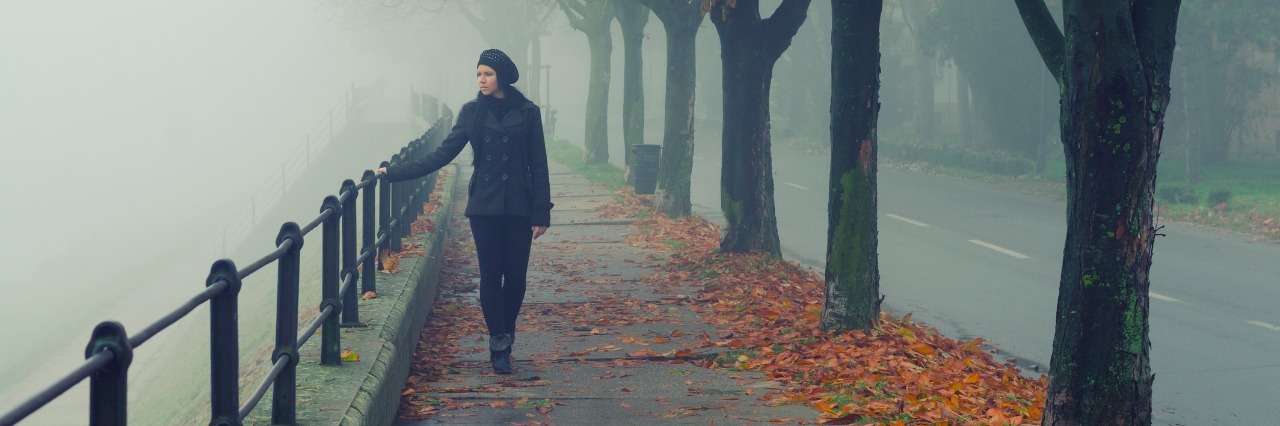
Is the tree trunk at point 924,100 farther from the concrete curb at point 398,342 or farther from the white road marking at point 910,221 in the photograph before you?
the concrete curb at point 398,342

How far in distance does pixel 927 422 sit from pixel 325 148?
46787 mm

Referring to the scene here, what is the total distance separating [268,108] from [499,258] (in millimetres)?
123994

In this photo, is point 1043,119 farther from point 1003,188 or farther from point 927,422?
point 927,422

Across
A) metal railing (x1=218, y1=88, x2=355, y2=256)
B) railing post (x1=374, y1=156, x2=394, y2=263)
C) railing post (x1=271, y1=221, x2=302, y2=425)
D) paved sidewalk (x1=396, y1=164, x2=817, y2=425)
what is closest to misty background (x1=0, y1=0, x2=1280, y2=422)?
metal railing (x1=218, y1=88, x2=355, y2=256)

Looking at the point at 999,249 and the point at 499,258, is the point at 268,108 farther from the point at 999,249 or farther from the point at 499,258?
the point at 499,258

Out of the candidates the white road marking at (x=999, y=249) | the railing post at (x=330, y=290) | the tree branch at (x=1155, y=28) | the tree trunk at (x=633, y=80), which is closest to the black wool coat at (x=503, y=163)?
the railing post at (x=330, y=290)

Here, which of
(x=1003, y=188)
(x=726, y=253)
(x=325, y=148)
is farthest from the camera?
(x=325, y=148)

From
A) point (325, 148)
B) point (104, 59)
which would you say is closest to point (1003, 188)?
point (325, 148)

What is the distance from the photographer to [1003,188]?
26.6 meters

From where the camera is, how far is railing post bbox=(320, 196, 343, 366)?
6.02 m

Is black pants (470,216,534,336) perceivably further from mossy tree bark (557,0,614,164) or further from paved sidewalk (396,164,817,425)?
mossy tree bark (557,0,614,164)

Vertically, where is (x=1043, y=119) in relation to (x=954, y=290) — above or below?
above

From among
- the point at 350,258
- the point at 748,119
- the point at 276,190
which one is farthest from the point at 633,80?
the point at 276,190

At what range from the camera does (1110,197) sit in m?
5.50
